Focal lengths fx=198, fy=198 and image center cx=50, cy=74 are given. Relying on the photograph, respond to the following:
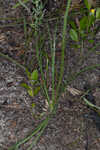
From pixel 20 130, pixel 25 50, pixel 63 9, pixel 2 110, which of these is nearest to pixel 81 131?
pixel 20 130

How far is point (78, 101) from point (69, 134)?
182 millimetres

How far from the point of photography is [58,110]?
97 cm

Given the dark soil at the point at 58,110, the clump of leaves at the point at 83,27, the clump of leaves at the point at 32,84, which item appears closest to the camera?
the dark soil at the point at 58,110

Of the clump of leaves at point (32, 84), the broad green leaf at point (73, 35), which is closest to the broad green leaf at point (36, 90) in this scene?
the clump of leaves at point (32, 84)

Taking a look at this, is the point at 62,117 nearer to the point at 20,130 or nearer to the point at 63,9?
the point at 20,130

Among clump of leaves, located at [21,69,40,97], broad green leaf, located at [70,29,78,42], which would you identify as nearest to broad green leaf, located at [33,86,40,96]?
clump of leaves, located at [21,69,40,97]

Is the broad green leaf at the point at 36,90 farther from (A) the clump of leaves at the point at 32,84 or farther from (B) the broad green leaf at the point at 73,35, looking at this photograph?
(B) the broad green leaf at the point at 73,35

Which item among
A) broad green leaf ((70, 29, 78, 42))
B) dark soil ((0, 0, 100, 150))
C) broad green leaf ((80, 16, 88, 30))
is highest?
broad green leaf ((80, 16, 88, 30))

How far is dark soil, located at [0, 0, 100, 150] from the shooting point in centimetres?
87

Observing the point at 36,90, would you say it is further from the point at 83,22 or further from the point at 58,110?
the point at 83,22

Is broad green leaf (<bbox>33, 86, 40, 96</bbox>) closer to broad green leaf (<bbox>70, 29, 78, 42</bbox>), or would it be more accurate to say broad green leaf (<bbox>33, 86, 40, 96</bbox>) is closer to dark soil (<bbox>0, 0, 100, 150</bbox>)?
dark soil (<bbox>0, 0, 100, 150</bbox>)

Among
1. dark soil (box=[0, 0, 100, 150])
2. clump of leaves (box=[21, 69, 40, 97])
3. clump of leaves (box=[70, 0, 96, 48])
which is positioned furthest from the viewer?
clump of leaves (box=[70, 0, 96, 48])

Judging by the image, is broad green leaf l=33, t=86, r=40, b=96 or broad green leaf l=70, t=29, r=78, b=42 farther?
broad green leaf l=70, t=29, r=78, b=42

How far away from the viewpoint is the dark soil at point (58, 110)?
874mm
